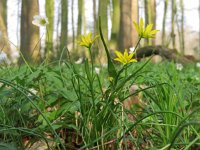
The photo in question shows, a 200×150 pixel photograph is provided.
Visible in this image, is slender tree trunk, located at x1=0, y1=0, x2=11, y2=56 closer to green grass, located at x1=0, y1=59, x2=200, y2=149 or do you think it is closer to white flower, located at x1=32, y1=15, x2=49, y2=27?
white flower, located at x1=32, y1=15, x2=49, y2=27

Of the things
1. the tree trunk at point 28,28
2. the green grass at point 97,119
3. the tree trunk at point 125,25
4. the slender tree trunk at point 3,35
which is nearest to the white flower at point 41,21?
the slender tree trunk at point 3,35

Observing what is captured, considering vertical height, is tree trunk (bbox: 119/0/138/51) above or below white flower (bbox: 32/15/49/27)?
below

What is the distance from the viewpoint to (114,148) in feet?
3.45

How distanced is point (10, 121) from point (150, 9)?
12.9 metres

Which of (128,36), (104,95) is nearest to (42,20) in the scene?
(104,95)

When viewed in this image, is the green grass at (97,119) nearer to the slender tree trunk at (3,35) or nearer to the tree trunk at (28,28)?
the slender tree trunk at (3,35)

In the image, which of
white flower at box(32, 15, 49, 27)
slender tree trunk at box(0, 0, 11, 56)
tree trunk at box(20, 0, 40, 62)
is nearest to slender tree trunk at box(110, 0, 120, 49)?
tree trunk at box(20, 0, 40, 62)

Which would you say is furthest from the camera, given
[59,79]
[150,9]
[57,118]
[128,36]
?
[150,9]

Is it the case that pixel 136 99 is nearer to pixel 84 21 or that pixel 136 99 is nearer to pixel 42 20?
pixel 42 20

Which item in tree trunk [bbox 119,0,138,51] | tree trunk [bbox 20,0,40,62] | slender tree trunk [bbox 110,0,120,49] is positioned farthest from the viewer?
slender tree trunk [bbox 110,0,120,49]

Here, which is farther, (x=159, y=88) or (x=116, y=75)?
(x=159, y=88)

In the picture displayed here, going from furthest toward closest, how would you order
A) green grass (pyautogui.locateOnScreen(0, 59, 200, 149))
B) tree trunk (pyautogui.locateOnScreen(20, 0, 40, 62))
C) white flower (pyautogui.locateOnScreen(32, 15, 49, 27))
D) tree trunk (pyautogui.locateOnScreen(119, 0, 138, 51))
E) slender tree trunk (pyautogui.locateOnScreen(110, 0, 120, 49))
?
slender tree trunk (pyautogui.locateOnScreen(110, 0, 120, 49)), tree trunk (pyautogui.locateOnScreen(119, 0, 138, 51)), tree trunk (pyautogui.locateOnScreen(20, 0, 40, 62)), white flower (pyautogui.locateOnScreen(32, 15, 49, 27)), green grass (pyautogui.locateOnScreen(0, 59, 200, 149))

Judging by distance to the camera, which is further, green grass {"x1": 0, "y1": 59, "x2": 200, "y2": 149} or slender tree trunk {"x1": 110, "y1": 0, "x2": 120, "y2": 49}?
slender tree trunk {"x1": 110, "y1": 0, "x2": 120, "y2": 49}

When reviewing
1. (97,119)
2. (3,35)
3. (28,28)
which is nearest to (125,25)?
(28,28)
